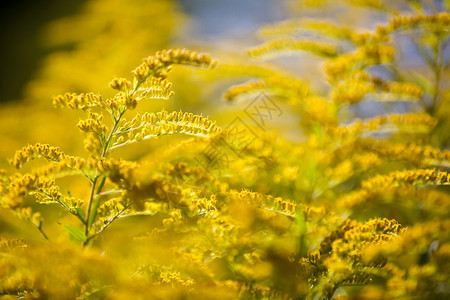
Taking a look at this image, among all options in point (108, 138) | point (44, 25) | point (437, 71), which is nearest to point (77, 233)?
point (108, 138)

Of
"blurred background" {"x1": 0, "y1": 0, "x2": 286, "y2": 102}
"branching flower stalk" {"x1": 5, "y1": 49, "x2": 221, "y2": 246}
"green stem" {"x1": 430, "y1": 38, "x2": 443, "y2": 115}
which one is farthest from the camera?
"blurred background" {"x1": 0, "y1": 0, "x2": 286, "y2": 102}

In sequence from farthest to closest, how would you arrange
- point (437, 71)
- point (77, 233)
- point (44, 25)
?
point (44, 25)
point (437, 71)
point (77, 233)

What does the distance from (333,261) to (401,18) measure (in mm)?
450

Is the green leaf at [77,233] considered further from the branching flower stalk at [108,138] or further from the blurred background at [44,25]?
the blurred background at [44,25]

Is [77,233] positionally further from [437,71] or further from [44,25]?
[44,25]

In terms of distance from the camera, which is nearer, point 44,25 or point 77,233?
point 77,233

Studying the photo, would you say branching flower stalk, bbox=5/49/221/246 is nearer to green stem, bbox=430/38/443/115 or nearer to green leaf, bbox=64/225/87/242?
green leaf, bbox=64/225/87/242

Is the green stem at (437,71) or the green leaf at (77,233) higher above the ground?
the green stem at (437,71)

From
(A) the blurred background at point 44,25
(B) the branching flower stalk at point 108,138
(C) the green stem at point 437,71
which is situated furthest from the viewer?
(A) the blurred background at point 44,25

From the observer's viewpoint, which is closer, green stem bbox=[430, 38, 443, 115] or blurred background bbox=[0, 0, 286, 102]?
green stem bbox=[430, 38, 443, 115]

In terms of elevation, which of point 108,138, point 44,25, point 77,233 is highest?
point 44,25

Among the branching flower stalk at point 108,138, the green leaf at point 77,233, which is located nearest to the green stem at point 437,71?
the branching flower stalk at point 108,138

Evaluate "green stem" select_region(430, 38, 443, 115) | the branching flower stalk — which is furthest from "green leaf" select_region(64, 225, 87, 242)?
"green stem" select_region(430, 38, 443, 115)

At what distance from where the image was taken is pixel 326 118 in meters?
0.69
